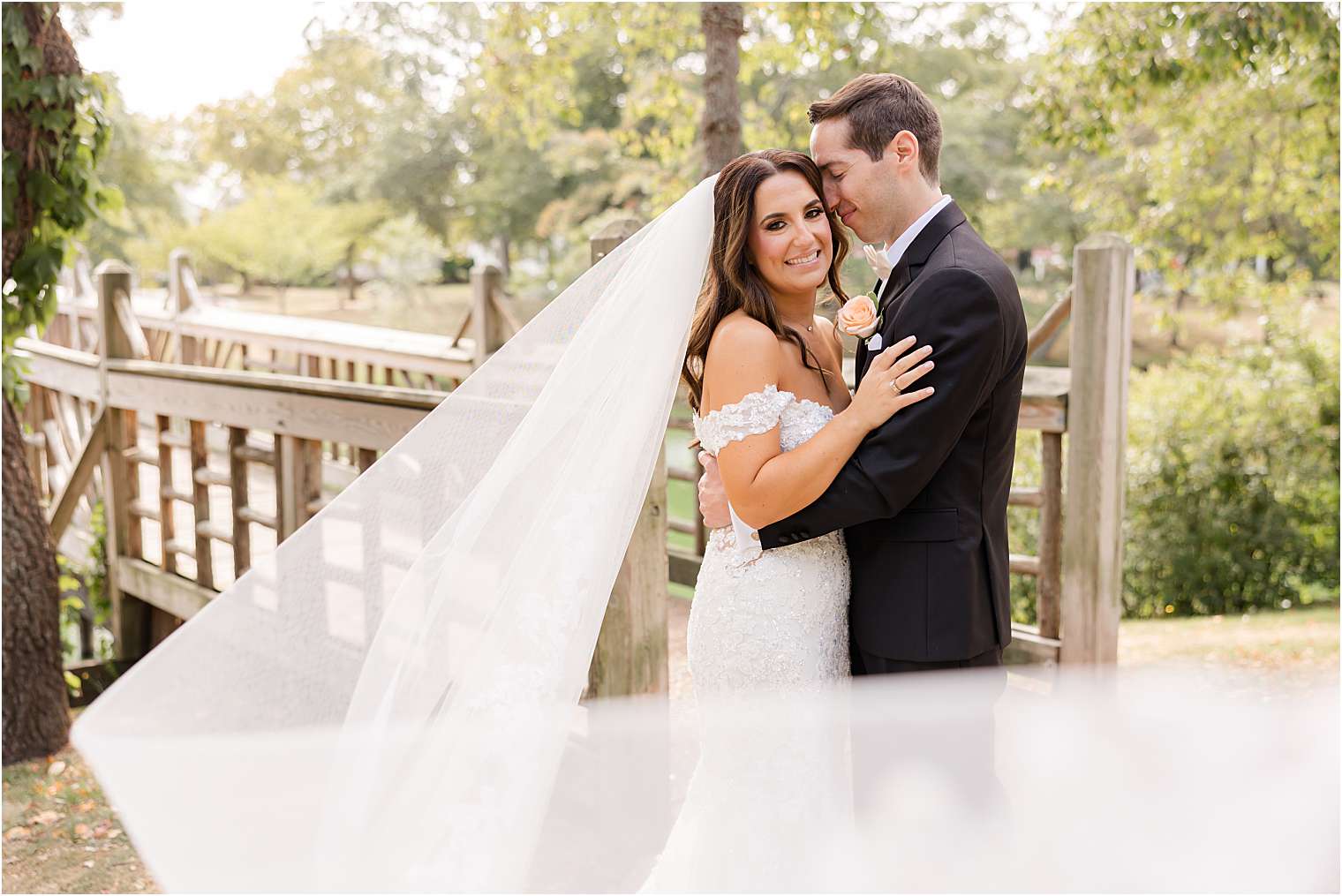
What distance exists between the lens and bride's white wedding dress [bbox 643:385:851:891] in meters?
2.69

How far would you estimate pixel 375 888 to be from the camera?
2496 mm

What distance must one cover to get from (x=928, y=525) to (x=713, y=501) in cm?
53

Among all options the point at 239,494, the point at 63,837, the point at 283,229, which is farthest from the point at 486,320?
the point at 283,229

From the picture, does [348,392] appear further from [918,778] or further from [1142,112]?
[1142,112]

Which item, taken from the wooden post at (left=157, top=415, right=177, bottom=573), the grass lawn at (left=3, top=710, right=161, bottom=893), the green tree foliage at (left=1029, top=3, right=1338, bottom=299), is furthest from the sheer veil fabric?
the green tree foliage at (left=1029, top=3, right=1338, bottom=299)

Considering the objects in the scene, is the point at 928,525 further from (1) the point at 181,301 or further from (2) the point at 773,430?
(1) the point at 181,301

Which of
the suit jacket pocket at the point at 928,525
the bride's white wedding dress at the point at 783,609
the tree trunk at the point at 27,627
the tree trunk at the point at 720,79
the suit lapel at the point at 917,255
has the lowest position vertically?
the tree trunk at the point at 27,627

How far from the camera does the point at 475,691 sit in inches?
104

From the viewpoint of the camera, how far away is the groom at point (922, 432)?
2406 mm

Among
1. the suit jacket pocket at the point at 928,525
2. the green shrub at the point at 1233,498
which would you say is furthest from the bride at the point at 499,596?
the green shrub at the point at 1233,498

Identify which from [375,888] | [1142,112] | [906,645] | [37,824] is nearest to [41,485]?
[37,824]

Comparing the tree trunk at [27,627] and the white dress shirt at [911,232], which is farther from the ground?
the white dress shirt at [911,232]

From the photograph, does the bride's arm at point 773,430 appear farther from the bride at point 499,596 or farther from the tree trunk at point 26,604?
the tree trunk at point 26,604

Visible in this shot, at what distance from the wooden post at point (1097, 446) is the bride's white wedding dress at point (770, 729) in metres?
1.83
